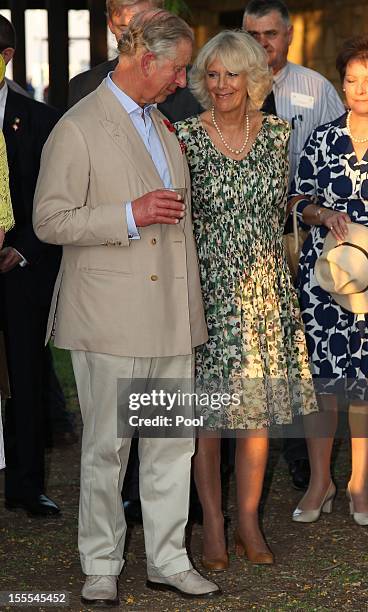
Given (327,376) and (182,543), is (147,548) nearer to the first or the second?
(182,543)

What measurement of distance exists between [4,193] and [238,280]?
1.09m

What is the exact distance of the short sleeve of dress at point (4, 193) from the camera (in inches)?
169

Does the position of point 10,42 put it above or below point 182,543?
above

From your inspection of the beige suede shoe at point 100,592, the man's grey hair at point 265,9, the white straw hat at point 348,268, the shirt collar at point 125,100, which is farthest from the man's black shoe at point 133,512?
the man's grey hair at point 265,9

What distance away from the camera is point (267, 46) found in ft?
21.0

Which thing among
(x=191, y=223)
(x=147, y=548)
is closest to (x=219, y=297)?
(x=191, y=223)

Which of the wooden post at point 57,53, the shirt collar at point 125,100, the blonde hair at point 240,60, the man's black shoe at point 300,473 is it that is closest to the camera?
the shirt collar at point 125,100

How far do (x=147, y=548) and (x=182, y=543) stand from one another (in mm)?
132

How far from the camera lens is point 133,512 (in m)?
A: 5.56

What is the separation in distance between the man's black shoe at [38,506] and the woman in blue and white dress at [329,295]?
44.4 inches

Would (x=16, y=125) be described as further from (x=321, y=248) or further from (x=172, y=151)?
(x=321, y=248)

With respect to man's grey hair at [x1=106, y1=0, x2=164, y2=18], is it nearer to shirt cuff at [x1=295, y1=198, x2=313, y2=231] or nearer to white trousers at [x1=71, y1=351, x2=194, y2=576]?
shirt cuff at [x1=295, y1=198, x2=313, y2=231]

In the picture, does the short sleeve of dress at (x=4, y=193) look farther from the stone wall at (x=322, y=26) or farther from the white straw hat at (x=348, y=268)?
the stone wall at (x=322, y=26)

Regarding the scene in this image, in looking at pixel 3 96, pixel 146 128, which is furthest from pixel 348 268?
pixel 3 96
